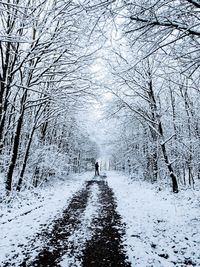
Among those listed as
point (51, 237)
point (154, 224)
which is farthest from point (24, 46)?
point (154, 224)

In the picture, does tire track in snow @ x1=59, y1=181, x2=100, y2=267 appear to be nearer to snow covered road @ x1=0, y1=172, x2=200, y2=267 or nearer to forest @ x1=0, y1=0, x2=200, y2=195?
snow covered road @ x1=0, y1=172, x2=200, y2=267

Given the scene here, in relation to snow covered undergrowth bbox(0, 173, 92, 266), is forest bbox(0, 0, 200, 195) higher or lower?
higher

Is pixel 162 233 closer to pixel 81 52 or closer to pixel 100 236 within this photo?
pixel 100 236

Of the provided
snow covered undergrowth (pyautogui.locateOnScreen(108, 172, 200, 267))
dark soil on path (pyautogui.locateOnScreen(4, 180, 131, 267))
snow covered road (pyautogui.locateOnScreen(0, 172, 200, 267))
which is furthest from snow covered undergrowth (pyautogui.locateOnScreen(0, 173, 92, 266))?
snow covered undergrowth (pyautogui.locateOnScreen(108, 172, 200, 267))

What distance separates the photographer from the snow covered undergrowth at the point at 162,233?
4168 millimetres

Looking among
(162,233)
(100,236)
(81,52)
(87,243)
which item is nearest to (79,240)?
(87,243)

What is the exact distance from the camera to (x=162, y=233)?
565cm

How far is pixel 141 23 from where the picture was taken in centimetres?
407

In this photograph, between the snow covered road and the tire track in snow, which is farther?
the snow covered road

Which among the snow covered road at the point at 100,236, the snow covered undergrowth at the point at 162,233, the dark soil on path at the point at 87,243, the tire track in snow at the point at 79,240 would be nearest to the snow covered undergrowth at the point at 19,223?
the snow covered road at the point at 100,236

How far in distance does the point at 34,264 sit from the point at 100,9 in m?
4.45

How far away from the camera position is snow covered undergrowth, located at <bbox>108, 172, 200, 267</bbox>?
164 inches

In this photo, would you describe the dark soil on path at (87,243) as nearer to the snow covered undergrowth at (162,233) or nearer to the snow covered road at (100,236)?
the snow covered road at (100,236)

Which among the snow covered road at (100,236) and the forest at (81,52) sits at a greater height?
the forest at (81,52)
